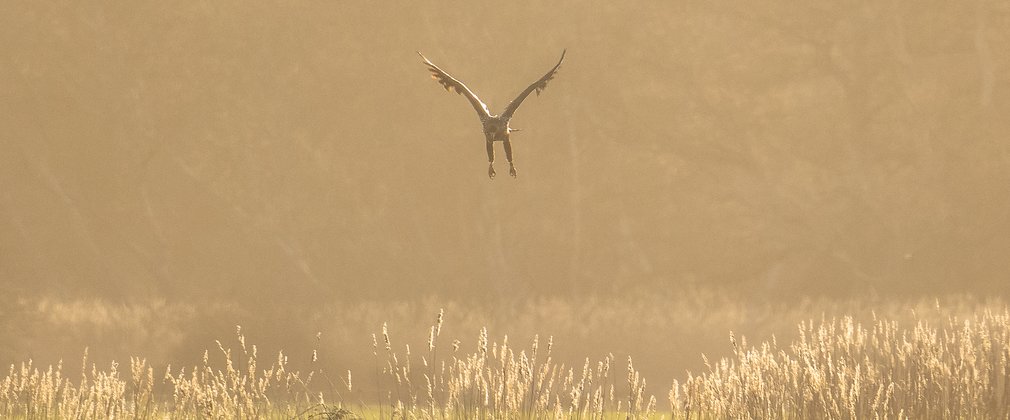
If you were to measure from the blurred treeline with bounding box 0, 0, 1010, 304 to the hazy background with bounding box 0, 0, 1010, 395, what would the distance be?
85 mm

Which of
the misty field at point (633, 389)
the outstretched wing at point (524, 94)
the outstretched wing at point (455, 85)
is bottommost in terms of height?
the misty field at point (633, 389)

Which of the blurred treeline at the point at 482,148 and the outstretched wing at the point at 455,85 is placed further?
the blurred treeline at the point at 482,148

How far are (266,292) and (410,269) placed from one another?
4.54 m

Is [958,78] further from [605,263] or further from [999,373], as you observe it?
[999,373]

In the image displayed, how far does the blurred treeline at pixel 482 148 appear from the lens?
41.1 m

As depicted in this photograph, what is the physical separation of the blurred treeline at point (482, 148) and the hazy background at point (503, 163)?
0.28 ft

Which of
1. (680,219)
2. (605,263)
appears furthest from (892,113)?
(605,263)

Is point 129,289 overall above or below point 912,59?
below

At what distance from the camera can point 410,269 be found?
41844mm

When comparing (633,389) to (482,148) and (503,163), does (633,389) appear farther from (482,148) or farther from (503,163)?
(503,163)

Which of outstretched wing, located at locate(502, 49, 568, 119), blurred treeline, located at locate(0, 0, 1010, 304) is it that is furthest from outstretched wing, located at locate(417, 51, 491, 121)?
blurred treeline, located at locate(0, 0, 1010, 304)

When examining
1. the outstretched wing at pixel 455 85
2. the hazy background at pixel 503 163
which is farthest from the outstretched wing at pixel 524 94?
the hazy background at pixel 503 163

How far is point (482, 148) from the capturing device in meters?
A: 42.8

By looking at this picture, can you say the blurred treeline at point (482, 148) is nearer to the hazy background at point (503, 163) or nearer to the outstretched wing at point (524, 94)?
the hazy background at point (503, 163)
